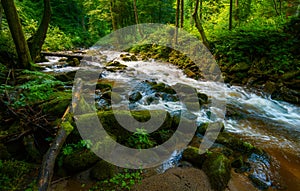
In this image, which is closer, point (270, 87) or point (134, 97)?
point (134, 97)

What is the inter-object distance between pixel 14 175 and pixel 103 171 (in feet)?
4.04

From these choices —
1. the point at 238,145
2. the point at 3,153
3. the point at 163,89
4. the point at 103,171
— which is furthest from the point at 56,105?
the point at 163,89

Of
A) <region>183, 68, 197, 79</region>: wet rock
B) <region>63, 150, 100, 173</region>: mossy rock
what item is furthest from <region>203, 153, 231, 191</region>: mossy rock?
<region>183, 68, 197, 79</region>: wet rock

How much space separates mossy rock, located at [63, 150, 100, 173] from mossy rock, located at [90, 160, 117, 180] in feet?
0.35

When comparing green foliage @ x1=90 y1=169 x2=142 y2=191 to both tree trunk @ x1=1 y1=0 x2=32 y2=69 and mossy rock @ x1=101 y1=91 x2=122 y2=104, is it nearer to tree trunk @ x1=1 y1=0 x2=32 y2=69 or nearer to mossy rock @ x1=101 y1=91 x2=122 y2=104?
mossy rock @ x1=101 y1=91 x2=122 y2=104

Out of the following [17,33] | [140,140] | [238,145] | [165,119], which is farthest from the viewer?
[17,33]

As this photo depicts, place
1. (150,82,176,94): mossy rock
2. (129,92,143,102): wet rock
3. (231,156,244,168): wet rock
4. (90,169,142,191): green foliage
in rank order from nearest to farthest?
(90,169,142,191): green foliage
(231,156,244,168): wet rock
(129,92,143,102): wet rock
(150,82,176,94): mossy rock

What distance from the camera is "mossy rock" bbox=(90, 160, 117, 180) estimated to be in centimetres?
285

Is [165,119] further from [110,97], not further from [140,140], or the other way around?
[110,97]

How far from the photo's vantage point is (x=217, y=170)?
290 centimetres

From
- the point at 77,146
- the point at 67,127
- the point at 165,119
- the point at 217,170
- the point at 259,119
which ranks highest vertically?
the point at 67,127

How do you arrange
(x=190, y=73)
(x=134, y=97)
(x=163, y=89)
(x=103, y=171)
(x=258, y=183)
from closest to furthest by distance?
(x=103, y=171), (x=258, y=183), (x=134, y=97), (x=163, y=89), (x=190, y=73)

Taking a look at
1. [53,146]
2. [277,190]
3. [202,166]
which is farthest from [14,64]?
[277,190]

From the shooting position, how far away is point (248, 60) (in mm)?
9227
